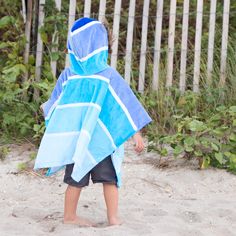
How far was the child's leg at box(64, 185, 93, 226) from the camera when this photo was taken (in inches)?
160

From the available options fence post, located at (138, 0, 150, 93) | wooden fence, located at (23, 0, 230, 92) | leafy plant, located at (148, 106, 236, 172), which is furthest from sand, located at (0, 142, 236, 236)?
wooden fence, located at (23, 0, 230, 92)

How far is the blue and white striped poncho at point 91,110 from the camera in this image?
13.0 feet

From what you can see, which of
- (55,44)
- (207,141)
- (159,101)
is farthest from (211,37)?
(207,141)

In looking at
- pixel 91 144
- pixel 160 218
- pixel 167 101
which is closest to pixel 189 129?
pixel 167 101

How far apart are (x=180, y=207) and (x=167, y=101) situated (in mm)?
1548

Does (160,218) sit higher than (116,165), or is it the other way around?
(116,165)

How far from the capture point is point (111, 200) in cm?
407

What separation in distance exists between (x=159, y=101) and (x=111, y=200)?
6.90ft

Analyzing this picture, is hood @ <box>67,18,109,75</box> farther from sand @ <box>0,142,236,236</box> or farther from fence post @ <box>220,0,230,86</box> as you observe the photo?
fence post @ <box>220,0,230,86</box>

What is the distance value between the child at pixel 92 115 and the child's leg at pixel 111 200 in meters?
0.02

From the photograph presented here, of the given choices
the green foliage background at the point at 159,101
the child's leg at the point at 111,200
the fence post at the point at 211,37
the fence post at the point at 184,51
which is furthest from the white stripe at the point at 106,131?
the fence post at the point at 211,37

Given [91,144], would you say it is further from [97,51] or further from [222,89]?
[222,89]

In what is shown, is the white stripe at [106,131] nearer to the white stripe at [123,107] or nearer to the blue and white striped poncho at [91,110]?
the blue and white striped poncho at [91,110]

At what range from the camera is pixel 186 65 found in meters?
6.85
